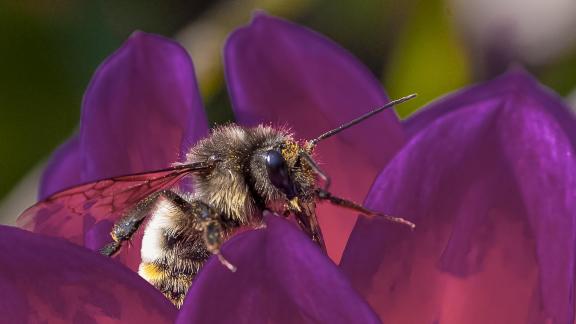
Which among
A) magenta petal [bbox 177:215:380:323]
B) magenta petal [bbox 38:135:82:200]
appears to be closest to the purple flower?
magenta petal [bbox 177:215:380:323]

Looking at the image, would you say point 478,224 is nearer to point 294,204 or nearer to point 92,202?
point 294,204

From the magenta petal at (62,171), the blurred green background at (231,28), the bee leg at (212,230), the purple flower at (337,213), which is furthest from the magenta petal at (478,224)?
the blurred green background at (231,28)

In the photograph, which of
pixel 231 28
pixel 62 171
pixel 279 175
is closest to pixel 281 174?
pixel 279 175

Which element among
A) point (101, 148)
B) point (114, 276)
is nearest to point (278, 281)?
point (114, 276)

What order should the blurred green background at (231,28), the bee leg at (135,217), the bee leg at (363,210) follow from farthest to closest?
the blurred green background at (231,28) < the bee leg at (135,217) < the bee leg at (363,210)

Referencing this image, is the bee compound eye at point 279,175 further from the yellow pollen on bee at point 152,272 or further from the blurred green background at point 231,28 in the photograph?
the blurred green background at point 231,28

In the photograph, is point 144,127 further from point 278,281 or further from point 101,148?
point 278,281
